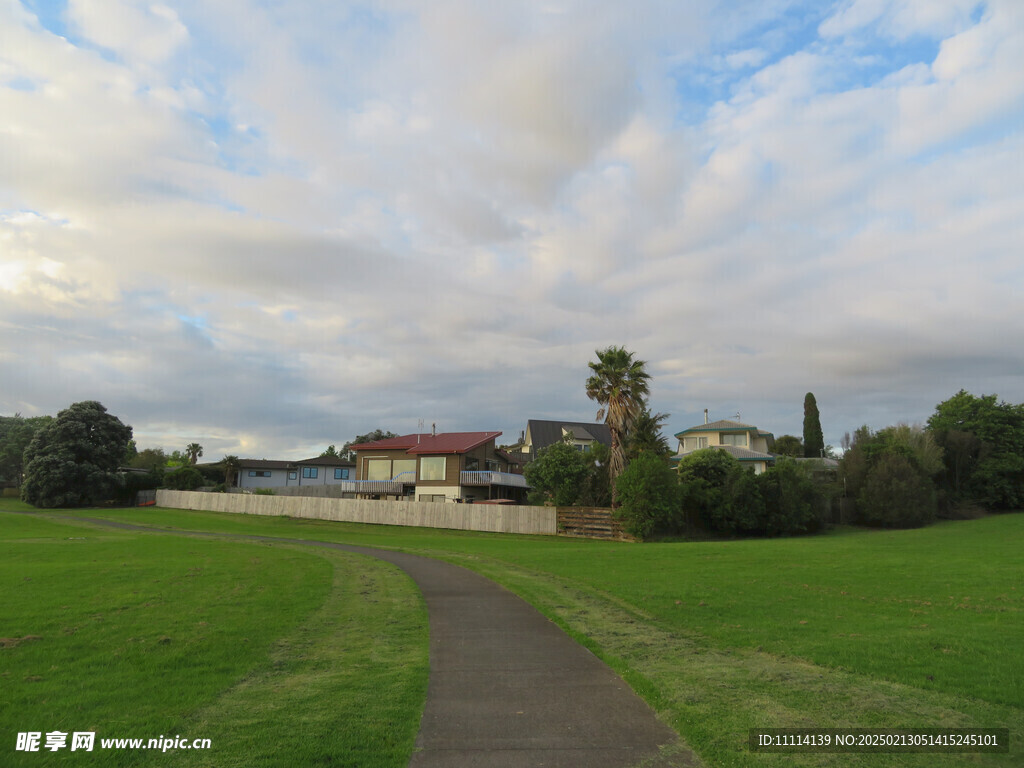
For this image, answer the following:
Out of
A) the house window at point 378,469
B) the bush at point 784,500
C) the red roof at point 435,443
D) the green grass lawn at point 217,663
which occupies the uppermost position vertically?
the red roof at point 435,443

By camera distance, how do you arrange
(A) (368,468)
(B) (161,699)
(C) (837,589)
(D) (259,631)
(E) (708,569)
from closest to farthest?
(B) (161,699)
(D) (259,631)
(C) (837,589)
(E) (708,569)
(A) (368,468)

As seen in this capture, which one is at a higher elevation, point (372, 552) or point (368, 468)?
point (368, 468)

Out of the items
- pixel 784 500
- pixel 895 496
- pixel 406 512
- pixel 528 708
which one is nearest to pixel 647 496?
pixel 784 500

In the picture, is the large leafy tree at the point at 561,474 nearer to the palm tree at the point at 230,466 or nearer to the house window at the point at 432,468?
the house window at the point at 432,468

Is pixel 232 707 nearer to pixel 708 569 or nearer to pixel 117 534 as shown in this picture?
pixel 708 569

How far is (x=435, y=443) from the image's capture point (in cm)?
5544

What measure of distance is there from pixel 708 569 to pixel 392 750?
51.5ft

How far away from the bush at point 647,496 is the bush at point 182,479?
162 feet

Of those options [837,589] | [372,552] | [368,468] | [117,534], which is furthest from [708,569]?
[368,468]

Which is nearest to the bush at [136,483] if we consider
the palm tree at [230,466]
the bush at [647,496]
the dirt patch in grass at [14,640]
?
the palm tree at [230,466]

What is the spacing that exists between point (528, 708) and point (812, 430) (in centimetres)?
8075

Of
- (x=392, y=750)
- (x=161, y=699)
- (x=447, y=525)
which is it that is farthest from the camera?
(x=447, y=525)

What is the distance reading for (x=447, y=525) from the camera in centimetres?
4228

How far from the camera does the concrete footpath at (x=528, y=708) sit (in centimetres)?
529
